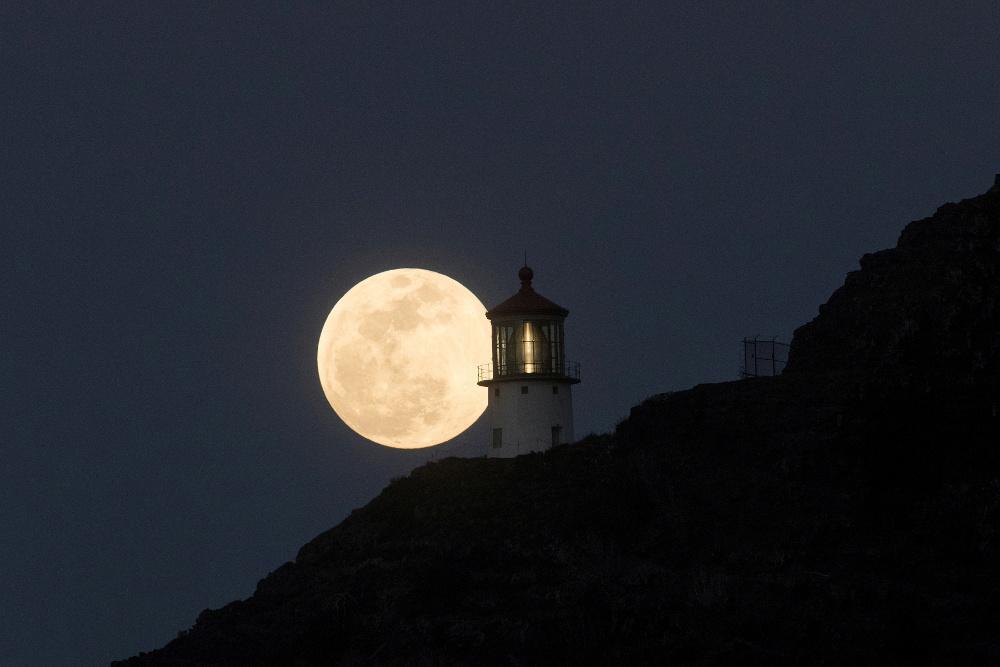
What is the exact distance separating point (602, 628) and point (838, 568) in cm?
581

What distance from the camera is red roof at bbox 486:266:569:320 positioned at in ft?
198

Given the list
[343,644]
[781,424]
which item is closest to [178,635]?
[343,644]

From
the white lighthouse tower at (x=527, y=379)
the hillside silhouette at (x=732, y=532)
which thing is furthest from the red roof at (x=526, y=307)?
the hillside silhouette at (x=732, y=532)

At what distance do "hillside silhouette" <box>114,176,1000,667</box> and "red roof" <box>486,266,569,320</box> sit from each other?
6.82 m

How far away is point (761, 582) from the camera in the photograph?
132ft

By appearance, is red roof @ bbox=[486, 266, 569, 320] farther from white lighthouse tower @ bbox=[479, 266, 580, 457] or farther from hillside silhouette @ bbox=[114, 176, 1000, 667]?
hillside silhouette @ bbox=[114, 176, 1000, 667]

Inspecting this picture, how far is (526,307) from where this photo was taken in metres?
60.3

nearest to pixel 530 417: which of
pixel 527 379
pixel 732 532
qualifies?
pixel 527 379

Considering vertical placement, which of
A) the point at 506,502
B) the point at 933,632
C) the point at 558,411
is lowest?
the point at 933,632

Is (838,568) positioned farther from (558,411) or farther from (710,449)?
(558,411)

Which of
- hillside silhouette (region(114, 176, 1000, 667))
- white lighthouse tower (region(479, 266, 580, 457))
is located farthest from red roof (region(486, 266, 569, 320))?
hillside silhouette (region(114, 176, 1000, 667))

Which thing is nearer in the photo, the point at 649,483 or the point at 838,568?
the point at 838,568

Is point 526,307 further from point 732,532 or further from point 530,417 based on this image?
point 732,532

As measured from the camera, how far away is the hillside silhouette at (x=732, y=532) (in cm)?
3775
